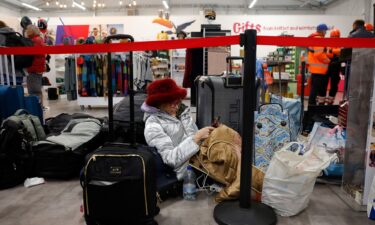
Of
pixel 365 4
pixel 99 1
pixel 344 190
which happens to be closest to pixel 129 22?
pixel 99 1

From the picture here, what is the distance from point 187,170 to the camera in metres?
2.40

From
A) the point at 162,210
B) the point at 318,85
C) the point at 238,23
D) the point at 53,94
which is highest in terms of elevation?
the point at 238,23

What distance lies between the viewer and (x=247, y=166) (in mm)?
1922

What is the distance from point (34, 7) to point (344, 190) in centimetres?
1796

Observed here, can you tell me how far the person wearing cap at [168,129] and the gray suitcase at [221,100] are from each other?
17.3 inches

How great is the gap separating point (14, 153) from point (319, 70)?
5.10m

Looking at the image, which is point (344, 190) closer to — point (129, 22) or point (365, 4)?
point (129, 22)

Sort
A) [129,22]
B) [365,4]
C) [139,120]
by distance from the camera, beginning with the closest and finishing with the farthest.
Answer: [139,120], [129,22], [365,4]

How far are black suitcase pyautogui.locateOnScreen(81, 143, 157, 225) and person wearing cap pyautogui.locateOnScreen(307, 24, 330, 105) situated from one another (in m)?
4.80

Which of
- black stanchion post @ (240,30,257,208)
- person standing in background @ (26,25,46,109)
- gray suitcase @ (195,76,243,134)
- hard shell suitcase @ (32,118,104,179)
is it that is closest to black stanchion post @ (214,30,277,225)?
black stanchion post @ (240,30,257,208)

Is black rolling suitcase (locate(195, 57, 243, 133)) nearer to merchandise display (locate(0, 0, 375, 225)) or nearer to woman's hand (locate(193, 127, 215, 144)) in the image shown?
merchandise display (locate(0, 0, 375, 225))

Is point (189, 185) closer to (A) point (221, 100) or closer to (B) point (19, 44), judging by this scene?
(A) point (221, 100)

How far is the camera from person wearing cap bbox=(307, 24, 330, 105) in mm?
5762

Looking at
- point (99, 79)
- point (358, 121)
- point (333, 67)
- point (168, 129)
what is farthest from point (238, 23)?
point (168, 129)
